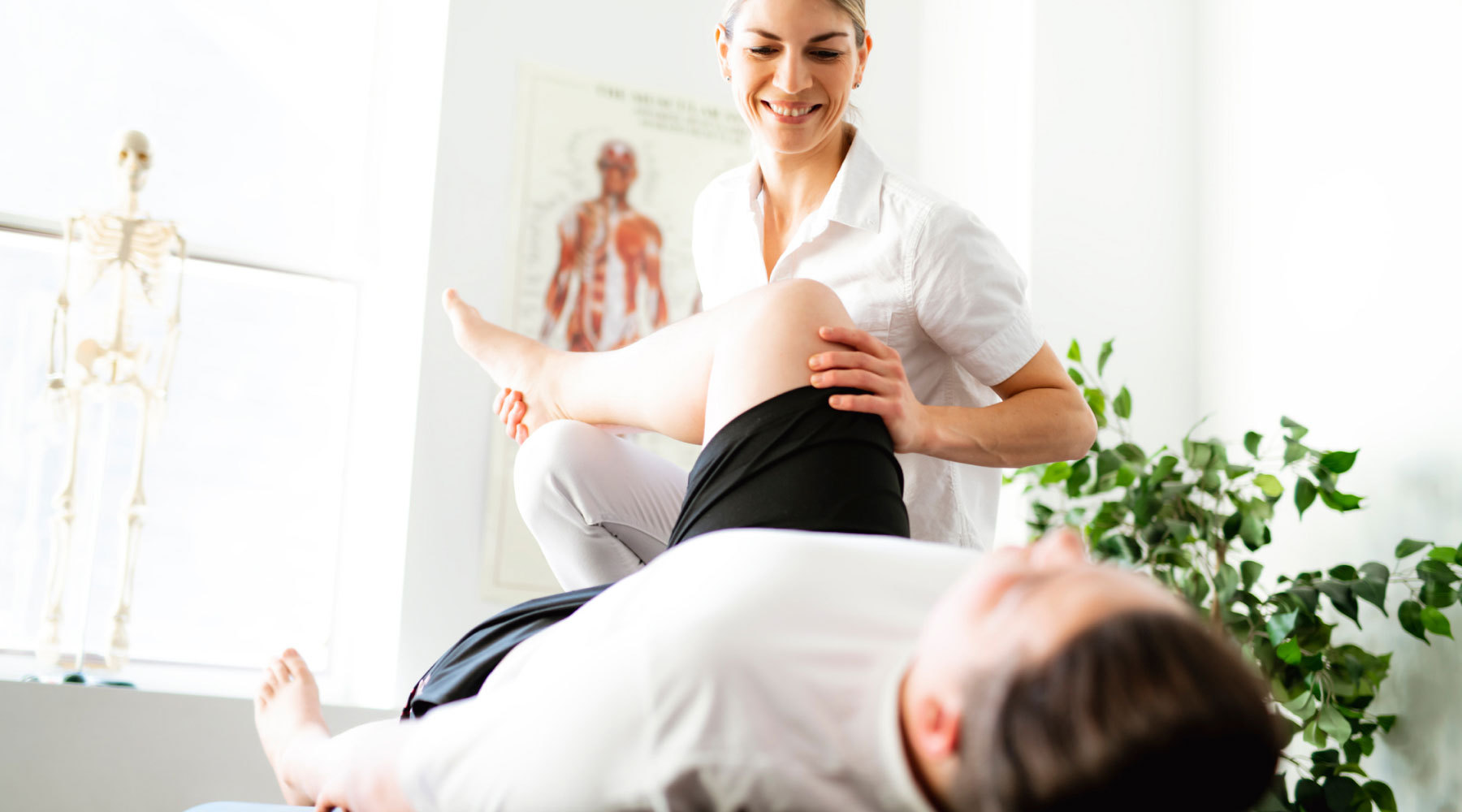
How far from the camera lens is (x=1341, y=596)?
2.10 metres

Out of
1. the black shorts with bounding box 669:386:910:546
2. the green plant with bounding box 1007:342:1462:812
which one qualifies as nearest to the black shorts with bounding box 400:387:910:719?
the black shorts with bounding box 669:386:910:546

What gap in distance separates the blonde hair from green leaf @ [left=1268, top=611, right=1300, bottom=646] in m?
1.29

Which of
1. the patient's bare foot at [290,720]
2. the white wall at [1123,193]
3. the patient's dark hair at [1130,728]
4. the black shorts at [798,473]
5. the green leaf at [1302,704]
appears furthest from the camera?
the white wall at [1123,193]

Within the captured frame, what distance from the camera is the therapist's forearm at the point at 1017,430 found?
4.31ft

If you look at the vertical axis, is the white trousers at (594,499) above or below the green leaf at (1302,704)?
above

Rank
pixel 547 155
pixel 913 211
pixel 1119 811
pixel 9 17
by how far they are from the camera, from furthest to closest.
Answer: pixel 547 155 < pixel 9 17 < pixel 913 211 < pixel 1119 811

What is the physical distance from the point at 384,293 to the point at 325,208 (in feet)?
0.92

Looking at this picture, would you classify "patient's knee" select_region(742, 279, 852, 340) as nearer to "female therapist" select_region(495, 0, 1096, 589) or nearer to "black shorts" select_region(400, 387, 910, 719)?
"black shorts" select_region(400, 387, 910, 719)

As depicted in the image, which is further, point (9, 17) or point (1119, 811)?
point (9, 17)

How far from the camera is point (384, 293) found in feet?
10.0

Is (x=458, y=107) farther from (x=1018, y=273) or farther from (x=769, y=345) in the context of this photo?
(x=769, y=345)

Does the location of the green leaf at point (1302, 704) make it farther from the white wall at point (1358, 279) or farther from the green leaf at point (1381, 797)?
the white wall at point (1358, 279)

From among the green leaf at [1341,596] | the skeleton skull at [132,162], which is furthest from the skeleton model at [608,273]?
the green leaf at [1341,596]

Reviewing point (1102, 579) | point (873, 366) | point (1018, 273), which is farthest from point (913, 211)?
point (1102, 579)
